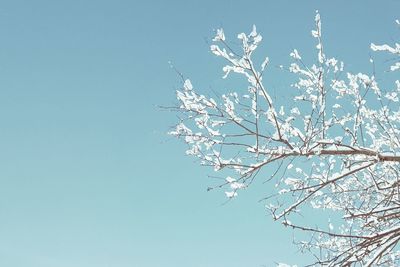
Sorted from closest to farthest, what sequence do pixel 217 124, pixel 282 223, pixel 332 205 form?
pixel 282 223, pixel 217 124, pixel 332 205

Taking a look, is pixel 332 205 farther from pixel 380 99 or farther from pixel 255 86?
pixel 255 86

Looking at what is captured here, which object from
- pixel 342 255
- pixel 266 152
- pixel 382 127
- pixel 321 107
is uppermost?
pixel 382 127

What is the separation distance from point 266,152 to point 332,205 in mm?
2164

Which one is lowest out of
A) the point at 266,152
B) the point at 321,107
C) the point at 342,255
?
the point at 342,255

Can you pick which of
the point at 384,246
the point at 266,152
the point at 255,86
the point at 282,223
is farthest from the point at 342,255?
the point at 255,86

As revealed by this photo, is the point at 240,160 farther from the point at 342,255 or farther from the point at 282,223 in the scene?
the point at 342,255

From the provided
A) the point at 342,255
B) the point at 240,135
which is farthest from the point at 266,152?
the point at 342,255

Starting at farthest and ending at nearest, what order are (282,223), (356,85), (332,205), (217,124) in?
(332,205) < (356,85) < (217,124) < (282,223)

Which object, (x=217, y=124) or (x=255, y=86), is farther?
(x=217, y=124)

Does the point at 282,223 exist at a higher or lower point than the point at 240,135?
lower

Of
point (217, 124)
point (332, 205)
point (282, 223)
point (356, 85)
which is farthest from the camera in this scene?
point (332, 205)

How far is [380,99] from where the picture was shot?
5117 mm

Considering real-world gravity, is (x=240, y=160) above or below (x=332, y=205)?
below

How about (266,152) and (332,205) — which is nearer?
(266,152)
